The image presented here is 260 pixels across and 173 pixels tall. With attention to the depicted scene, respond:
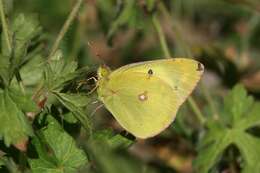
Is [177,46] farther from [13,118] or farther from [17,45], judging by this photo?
[13,118]

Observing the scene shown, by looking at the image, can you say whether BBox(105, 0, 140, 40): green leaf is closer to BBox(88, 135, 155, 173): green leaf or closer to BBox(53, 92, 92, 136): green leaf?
BBox(53, 92, 92, 136): green leaf

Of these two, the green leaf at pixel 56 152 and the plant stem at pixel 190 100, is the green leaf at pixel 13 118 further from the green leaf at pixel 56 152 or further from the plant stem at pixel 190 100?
the plant stem at pixel 190 100

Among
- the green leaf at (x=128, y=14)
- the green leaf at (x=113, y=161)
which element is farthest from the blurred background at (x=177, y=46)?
the green leaf at (x=113, y=161)

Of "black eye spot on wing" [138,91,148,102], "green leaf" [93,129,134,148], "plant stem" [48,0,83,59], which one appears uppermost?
"plant stem" [48,0,83,59]

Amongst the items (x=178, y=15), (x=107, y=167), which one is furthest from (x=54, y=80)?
(x=178, y=15)

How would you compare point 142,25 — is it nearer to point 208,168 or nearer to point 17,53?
point 208,168

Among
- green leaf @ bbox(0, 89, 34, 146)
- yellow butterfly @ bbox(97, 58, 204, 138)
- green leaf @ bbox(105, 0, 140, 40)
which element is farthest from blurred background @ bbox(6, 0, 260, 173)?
green leaf @ bbox(0, 89, 34, 146)
